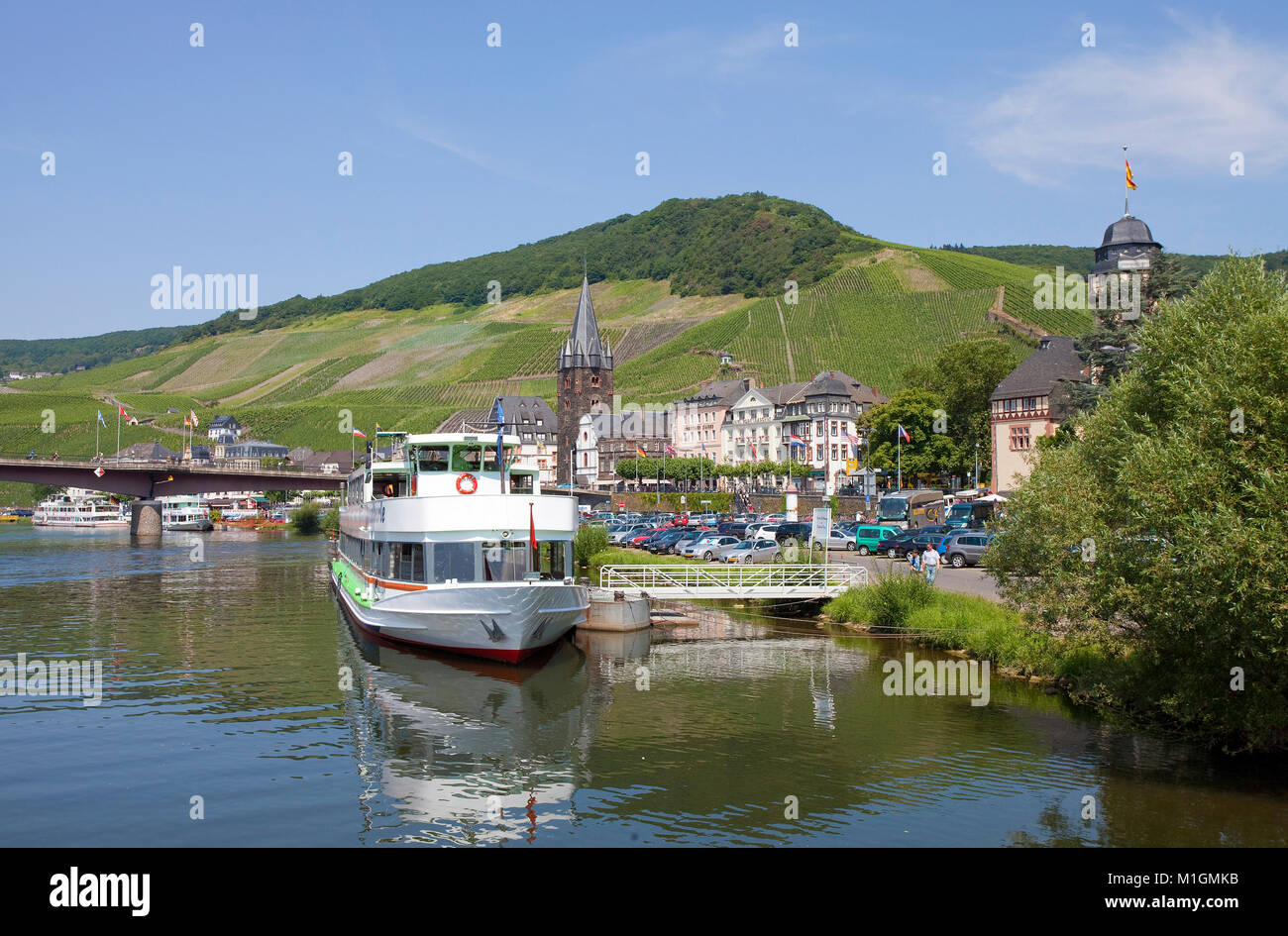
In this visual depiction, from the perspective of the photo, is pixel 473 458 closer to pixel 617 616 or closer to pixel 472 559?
pixel 472 559

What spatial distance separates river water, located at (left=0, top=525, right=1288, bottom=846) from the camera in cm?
1698

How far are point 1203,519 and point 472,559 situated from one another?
19.1 meters

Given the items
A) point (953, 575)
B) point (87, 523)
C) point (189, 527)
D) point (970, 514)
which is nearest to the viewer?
point (953, 575)

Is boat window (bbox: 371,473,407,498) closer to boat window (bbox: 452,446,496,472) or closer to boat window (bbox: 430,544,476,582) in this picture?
boat window (bbox: 452,446,496,472)

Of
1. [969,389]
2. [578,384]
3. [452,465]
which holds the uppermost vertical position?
[578,384]

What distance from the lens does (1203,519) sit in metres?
17.8

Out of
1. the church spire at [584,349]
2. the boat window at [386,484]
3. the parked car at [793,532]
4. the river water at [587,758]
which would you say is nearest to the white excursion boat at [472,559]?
the river water at [587,758]

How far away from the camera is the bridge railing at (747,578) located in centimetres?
4034

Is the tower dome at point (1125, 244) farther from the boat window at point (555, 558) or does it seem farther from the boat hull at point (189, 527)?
the boat hull at point (189, 527)

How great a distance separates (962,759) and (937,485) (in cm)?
10148

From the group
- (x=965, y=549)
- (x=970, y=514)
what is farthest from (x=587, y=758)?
(x=970, y=514)

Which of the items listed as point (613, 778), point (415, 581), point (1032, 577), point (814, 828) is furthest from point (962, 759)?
point (415, 581)

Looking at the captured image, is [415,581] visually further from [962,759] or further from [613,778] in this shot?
[962,759]

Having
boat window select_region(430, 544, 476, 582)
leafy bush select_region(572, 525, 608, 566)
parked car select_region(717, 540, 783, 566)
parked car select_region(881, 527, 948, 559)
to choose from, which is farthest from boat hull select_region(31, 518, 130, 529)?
boat window select_region(430, 544, 476, 582)
